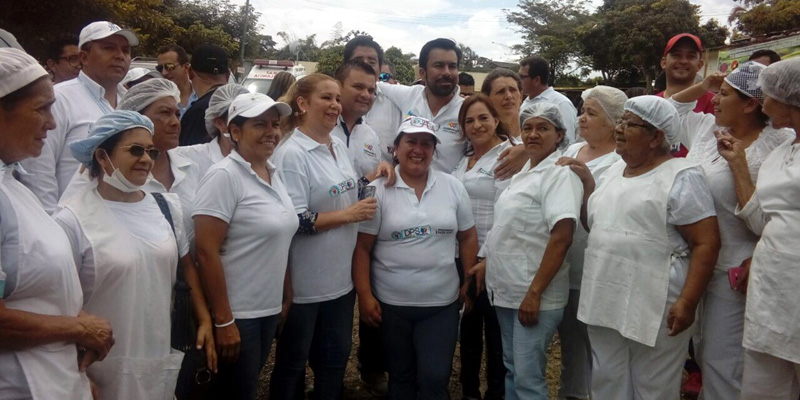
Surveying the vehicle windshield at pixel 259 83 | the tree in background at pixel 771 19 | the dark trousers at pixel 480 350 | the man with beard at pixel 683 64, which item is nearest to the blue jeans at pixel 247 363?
the dark trousers at pixel 480 350

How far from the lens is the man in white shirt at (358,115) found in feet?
12.8

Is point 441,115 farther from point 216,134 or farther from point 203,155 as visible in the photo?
point 203,155

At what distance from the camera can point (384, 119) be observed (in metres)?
4.60

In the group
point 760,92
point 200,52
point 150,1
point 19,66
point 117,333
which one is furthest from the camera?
point 150,1

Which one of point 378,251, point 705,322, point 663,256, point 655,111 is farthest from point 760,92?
point 378,251

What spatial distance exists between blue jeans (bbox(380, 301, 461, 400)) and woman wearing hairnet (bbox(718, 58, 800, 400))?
5.20 ft

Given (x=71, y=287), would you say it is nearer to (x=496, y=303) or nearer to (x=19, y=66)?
(x=19, y=66)

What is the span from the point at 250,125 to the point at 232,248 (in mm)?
667

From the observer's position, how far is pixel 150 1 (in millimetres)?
19719

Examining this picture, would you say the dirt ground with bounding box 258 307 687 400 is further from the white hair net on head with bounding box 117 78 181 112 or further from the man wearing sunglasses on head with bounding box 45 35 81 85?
the man wearing sunglasses on head with bounding box 45 35 81 85

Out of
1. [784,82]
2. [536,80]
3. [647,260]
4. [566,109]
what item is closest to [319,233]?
[647,260]

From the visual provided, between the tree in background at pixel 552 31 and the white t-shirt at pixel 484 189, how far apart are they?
107ft

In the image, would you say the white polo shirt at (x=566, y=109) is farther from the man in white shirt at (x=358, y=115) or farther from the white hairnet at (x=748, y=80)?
the white hairnet at (x=748, y=80)

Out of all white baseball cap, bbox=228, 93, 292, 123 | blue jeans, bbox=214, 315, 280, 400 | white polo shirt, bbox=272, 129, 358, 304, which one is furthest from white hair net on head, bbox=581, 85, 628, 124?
blue jeans, bbox=214, 315, 280, 400
